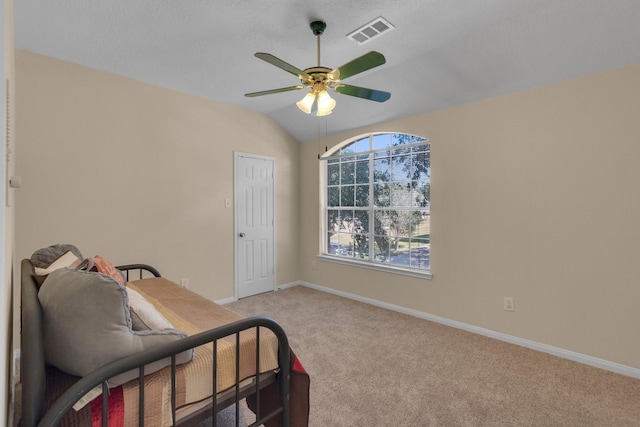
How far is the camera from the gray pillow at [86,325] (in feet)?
3.74

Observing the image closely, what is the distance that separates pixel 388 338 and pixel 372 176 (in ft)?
6.92

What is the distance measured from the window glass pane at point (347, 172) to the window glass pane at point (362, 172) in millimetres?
70

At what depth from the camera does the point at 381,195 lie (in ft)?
13.7

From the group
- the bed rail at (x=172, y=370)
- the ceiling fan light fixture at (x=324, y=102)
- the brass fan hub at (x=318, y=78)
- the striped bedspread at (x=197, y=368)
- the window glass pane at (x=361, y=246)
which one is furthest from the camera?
the window glass pane at (x=361, y=246)

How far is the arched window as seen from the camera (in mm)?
3770

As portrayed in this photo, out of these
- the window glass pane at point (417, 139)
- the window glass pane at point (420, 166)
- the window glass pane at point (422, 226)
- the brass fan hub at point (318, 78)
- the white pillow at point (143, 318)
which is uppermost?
the brass fan hub at point (318, 78)

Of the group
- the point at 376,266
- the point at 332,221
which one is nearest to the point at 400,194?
the point at 376,266

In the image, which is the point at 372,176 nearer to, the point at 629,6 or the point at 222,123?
the point at 222,123

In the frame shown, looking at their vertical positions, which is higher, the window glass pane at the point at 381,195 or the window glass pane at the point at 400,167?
the window glass pane at the point at 400,167

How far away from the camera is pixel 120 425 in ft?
3.88

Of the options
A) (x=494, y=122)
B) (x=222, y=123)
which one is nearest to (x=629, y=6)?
(x=494, y=122)

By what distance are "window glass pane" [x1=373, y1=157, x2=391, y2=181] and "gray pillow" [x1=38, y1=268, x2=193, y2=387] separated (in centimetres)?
342

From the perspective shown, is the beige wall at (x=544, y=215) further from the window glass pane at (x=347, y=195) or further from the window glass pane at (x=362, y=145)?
the window glass pane at (x=347, y=195)

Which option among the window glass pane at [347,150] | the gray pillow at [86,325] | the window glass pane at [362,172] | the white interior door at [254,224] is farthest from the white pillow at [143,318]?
the window glass pane at [347,150]
